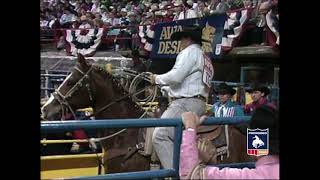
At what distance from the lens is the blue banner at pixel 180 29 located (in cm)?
308

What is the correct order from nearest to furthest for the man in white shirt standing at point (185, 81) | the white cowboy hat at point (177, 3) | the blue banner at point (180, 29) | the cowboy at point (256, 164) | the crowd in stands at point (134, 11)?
the cowboy at point (256, 164) < the crowd in stands at point (134, 11) < the white cowboy hat at point (177, 3) < the man in white shirt standing at point (185, 81) < the blue banner at point (180, 29)

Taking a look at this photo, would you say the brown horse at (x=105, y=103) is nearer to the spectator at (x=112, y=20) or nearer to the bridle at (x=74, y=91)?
the bridle at (x=74, y=91)

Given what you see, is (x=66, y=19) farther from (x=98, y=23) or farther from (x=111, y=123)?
(x=111, y=123)

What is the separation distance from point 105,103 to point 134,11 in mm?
714

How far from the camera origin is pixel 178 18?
305 centimetres

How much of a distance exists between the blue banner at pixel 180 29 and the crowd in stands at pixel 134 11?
66mm

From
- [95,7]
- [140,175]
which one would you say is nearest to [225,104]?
[95,7]

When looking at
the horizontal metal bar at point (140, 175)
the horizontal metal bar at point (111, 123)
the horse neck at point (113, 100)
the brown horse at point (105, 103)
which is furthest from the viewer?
the horse neck at point (113, 100)

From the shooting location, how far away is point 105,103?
346 cm

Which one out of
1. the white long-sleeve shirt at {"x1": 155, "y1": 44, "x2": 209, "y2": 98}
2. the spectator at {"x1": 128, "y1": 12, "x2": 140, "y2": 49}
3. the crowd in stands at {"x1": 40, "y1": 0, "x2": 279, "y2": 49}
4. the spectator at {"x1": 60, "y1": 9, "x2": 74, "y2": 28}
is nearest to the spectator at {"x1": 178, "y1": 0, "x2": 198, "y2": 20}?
the crowd in stands at {"x1": 40, "y1": 0, "x2": 279, "y2": 49}

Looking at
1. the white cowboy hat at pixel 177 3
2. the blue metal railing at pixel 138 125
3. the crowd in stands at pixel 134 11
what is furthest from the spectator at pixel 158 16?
the blue metal railing at pixel 138 125
